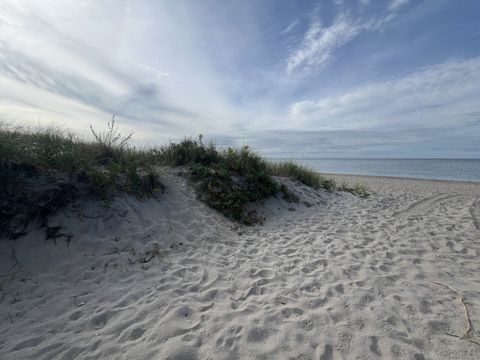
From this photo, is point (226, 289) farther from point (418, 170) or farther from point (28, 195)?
point (418, 170)

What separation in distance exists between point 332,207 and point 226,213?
13.7 feet

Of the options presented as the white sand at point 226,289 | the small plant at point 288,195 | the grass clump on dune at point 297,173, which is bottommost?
the white sand at point 226,289

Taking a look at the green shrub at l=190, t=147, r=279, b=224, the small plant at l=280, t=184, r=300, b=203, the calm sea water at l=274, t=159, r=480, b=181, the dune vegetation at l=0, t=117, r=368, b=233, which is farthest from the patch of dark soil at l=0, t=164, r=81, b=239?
the calm sea water at l=274, t=159, r=480, b=181

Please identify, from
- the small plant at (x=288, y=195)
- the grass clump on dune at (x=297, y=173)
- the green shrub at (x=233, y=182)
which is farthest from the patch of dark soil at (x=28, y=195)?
the grass clump on dune at (x=297, y=173)

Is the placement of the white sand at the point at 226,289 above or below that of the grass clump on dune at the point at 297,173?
below

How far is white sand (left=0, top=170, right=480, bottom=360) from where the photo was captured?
98.4 inches

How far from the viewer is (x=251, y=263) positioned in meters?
4.34

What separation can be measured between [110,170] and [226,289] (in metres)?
4.18

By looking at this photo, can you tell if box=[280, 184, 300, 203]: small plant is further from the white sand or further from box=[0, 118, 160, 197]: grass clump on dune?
box=[0, 118, 160, 197]: grass clump on dune

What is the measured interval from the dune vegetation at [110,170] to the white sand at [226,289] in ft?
1.72

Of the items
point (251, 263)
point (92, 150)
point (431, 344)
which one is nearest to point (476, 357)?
point (431, 344)

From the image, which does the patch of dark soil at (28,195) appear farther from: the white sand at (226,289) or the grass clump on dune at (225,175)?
the grass clump on dune at (225,175)

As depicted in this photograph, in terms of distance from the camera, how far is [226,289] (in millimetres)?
3498

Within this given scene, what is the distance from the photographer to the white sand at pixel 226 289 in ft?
8.20
